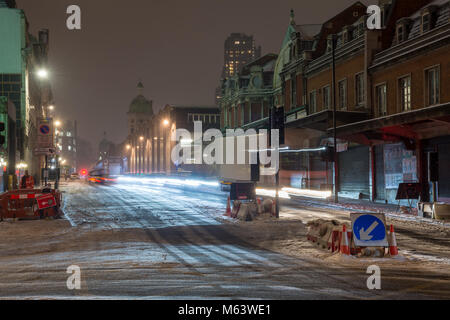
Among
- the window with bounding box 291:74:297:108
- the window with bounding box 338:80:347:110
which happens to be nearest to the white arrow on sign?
the window with bounding box 338:80:347:110

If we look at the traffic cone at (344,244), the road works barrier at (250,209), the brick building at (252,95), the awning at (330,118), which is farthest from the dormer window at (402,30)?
the brick building at (252,95)

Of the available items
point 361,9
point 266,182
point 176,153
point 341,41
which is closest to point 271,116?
point 341,41

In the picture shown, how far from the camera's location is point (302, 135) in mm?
40000

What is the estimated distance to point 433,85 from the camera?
84.5 feet

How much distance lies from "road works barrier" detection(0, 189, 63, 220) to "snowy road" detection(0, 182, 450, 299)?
268 cm

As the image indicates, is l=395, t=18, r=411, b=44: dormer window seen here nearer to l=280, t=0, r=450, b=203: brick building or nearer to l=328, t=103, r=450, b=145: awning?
l=280, t=0, r=450, b=203: brick building

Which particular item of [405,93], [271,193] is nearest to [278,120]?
[405,93]

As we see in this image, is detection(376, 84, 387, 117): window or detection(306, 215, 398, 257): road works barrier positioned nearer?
detection(306, 215, 398, 257): road works barrier

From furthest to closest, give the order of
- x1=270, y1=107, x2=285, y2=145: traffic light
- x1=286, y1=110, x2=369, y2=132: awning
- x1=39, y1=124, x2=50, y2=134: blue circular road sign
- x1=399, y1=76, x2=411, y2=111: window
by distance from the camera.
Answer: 1. x1=286, y1=110, x2=369, y2=132: awning
2. x1=39, y1=124, x2=50, y2=134: blue circular road sign
3. x1=399, y1=76, x2=411, y2=111: window
4. x1=270, y1=107, x2=285, y2=145: traffic light

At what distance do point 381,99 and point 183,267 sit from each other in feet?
80.2

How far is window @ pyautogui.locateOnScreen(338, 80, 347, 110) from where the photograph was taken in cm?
3431

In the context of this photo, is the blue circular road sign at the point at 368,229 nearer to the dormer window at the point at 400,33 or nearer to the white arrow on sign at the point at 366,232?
the white arrow on sign at the point at 366,232

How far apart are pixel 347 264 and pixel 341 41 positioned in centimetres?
2910

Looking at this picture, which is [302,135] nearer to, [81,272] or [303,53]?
[303,53]
